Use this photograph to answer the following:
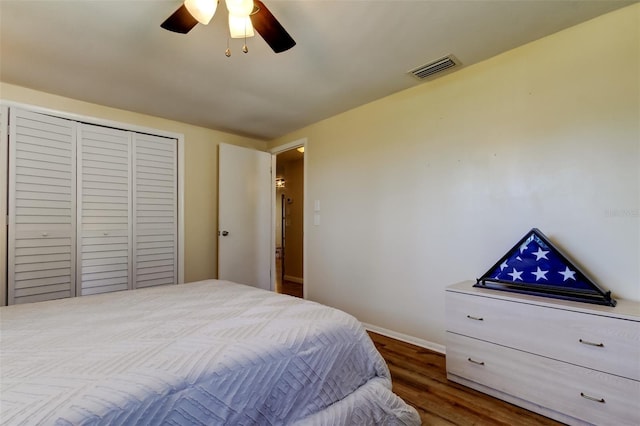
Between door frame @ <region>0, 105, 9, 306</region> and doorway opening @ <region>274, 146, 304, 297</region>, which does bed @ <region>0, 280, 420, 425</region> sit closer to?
door frame @ <region>0, 105, 9, 306</region>

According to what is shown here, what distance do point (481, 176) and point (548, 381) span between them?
4.48 ft

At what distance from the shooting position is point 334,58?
219 cm

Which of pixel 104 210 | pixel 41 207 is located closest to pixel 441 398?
pixel 104 210

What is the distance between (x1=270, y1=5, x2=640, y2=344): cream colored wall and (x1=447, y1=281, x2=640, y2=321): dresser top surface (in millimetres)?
224

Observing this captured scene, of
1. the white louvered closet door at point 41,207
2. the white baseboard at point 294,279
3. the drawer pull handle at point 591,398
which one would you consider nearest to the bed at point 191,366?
the drawer pull handle at point 591,398

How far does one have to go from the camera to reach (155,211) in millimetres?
3314

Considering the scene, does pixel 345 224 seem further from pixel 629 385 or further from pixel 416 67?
pixel 629 385

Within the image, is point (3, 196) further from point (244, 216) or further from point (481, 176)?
point (481, 176)

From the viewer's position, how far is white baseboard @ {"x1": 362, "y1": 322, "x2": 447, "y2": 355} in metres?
2.47

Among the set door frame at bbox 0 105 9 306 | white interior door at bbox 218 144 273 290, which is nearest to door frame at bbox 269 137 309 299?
white interior door at bbox 218 144 273 290

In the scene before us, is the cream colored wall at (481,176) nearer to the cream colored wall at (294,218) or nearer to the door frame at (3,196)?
the cream colored wall at (294,218)

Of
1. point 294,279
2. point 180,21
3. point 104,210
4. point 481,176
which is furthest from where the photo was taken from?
point 294,279

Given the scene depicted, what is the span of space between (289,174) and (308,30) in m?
4.25

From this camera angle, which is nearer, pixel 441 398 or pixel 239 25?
pixel 239 25
